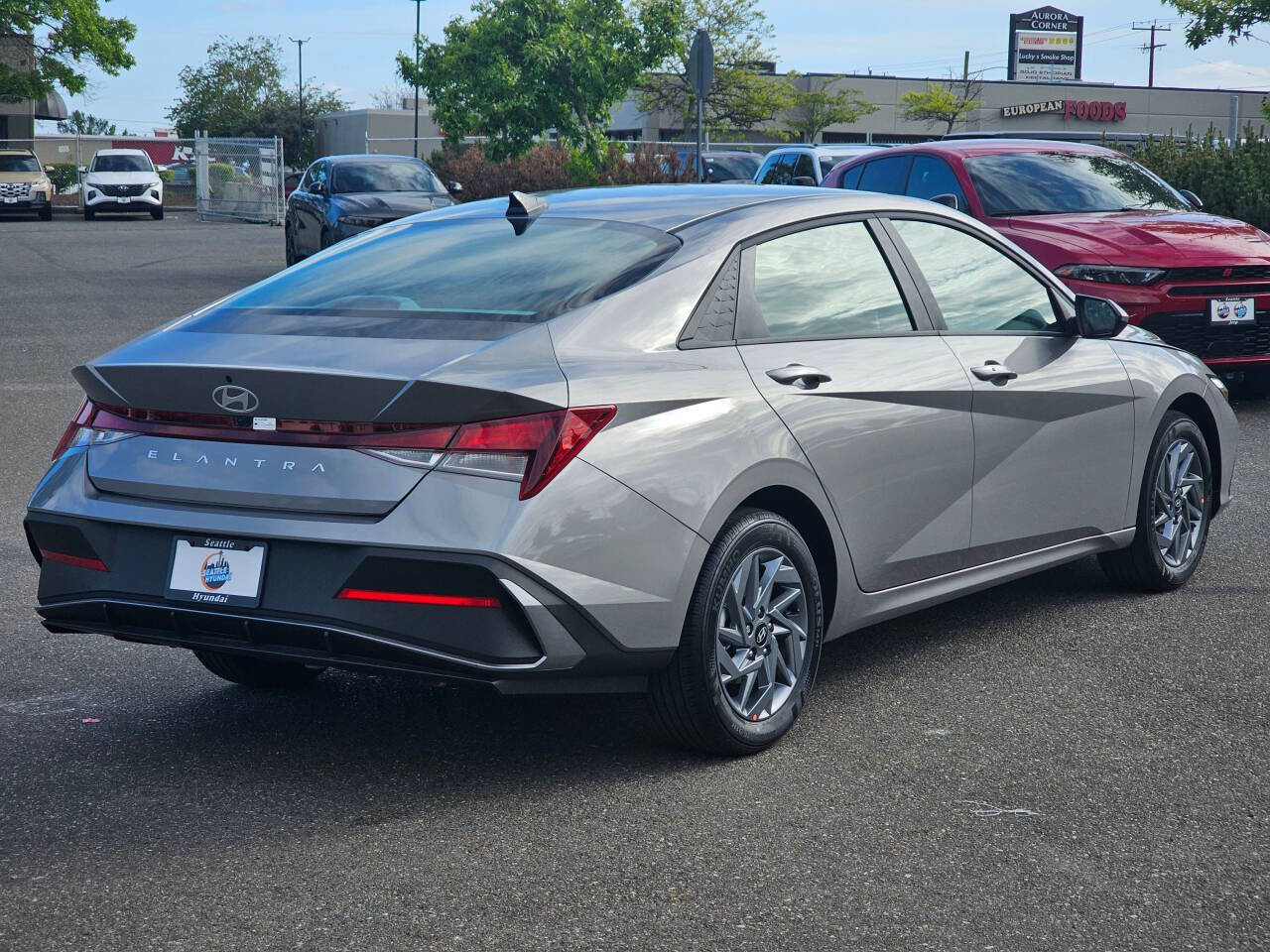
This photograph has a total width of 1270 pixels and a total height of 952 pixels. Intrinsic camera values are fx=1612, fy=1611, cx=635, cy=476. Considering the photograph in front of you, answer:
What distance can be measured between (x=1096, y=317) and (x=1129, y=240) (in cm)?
466

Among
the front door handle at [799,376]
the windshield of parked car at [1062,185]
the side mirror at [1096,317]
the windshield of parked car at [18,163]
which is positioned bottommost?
the front door handle at [799,376]

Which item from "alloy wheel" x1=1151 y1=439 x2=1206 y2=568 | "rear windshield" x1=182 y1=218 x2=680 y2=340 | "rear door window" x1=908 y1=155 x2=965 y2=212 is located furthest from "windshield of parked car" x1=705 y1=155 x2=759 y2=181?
"rear windshield" x1=182 y1=218 x2=680 y2=340

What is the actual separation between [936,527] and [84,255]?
2396 centimetres

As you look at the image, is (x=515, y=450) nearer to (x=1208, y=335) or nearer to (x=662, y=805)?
(x=662, y=805)

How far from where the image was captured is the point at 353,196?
19.7 m

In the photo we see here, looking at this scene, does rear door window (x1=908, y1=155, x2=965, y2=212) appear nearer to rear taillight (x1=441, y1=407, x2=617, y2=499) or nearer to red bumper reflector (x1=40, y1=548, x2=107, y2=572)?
rear taillight (x1=441, y1=407, x2=617, y2=499)

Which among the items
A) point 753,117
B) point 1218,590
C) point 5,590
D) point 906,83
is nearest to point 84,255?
point 5,590

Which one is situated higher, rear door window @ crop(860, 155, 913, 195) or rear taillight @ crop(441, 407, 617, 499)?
rear door window @ crop(860, 155, 913, 195)

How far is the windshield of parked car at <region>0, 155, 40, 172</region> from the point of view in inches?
1585

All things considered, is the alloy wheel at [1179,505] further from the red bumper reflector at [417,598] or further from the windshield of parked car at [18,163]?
the windshield of parked car at [18,163]

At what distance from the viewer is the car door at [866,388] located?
4508 mm

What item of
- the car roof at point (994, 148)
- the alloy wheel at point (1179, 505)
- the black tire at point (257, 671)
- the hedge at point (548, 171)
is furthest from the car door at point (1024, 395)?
the hedge at point (548, 171)

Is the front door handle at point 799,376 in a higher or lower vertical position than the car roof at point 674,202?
lower

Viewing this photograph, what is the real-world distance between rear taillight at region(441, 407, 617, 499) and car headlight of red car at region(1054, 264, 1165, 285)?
6867 mm
